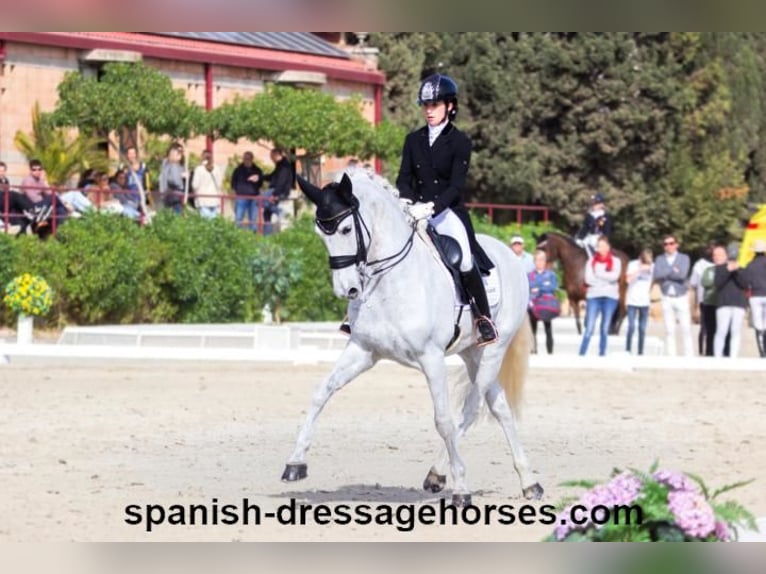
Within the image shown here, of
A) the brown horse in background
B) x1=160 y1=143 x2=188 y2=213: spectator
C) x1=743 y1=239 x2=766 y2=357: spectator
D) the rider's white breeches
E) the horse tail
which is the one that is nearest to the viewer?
the rider's white breeches

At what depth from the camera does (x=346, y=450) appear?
12055mm

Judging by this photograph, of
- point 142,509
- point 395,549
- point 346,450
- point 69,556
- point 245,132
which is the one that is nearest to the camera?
point 69,556

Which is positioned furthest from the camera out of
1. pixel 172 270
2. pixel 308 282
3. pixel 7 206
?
pixel 308 282

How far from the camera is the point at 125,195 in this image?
2564 cm

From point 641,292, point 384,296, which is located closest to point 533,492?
point 384,296

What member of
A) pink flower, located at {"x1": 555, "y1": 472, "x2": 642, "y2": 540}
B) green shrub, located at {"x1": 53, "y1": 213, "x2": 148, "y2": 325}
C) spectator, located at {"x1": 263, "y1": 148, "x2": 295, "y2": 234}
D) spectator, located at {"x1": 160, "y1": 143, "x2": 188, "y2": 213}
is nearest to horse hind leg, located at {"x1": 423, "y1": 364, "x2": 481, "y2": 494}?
pink flower, located at {"x1": 555, "y1": 472, "x2": 642, "y2": 540}

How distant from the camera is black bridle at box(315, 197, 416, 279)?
27.8 ft

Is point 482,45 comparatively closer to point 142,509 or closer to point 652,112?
point 652,112

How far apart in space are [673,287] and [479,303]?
1368 cm

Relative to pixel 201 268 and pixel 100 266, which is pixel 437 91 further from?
pixel 201 268

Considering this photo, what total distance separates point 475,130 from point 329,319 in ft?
62.9

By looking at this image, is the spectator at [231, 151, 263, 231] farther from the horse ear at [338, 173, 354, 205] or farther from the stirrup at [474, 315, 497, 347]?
the horse ear at [338, 173, 354, 205]

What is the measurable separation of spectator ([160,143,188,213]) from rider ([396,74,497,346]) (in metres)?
16.6

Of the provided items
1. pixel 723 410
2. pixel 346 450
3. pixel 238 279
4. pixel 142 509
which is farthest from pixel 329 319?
pixel 142 509
